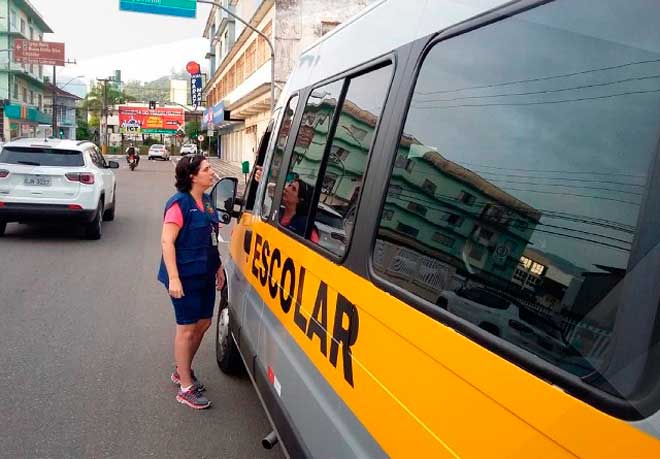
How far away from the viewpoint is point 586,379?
114cm

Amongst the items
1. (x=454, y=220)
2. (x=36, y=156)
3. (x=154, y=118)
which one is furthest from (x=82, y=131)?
(x=454, y=220)

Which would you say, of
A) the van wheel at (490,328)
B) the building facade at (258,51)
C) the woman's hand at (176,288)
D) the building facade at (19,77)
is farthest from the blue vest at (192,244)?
the building facade at (19,77)

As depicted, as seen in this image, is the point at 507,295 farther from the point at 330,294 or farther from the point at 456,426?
the point at 330,294

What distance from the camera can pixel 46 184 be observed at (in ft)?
31.4

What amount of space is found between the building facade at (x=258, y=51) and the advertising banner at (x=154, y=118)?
126 feet

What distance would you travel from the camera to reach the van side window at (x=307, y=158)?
8.74 feet

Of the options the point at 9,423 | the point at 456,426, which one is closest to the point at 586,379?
the point at 456,426

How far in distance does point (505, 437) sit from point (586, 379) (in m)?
0.22

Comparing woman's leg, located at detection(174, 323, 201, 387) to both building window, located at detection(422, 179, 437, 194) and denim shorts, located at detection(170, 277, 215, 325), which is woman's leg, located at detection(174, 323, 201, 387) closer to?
denim shorts, located at detection(170, 277, 215, 325)

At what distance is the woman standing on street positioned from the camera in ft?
11.7

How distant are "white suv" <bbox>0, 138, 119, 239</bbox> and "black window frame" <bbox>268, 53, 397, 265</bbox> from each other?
7409mm

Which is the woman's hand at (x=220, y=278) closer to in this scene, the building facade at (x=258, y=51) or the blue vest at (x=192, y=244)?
the blue vest at (x=192, y=244)

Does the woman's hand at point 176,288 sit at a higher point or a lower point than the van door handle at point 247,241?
lower

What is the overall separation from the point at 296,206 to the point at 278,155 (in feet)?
1.95
